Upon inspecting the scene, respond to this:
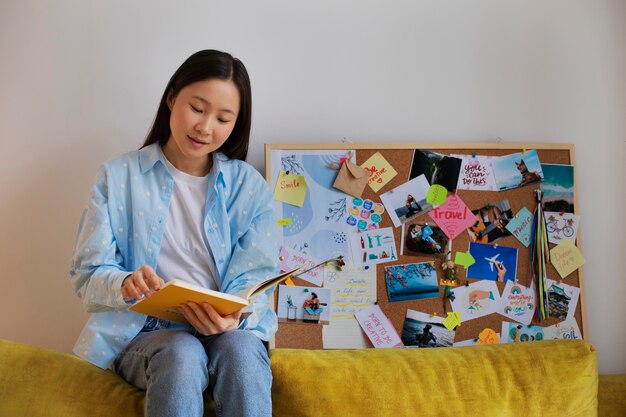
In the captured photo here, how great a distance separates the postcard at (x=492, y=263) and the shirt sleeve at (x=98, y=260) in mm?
902

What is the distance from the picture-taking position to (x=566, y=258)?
1935 mm

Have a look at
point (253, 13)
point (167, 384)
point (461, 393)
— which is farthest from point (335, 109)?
point (167, 384)

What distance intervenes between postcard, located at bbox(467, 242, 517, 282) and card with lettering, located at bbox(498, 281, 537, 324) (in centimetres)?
3

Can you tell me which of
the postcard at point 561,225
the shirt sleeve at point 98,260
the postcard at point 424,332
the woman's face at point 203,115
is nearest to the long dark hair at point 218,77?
the woman's face at point 203,115

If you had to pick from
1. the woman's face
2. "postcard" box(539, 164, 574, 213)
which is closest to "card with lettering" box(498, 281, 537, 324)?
"postcard" box(539, 164, 574, 213)

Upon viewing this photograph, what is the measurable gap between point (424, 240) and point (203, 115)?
2.26 ft

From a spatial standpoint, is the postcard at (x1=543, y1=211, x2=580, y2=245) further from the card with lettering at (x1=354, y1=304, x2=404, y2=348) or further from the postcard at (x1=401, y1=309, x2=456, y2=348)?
the card with lettering at (x1=354, y1=304, x2=404, y2=348)

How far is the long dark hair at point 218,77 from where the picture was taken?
1528mm

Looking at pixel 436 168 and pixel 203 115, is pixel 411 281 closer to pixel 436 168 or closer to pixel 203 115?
pixel 436 168

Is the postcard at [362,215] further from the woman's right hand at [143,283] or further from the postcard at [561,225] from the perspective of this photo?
the woman's right hand at [143,283]

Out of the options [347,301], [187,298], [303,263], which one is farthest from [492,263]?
[187,298]

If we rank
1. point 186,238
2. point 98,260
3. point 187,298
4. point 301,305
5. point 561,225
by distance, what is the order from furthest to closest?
point 561,225 < point 301,305 < point 186,238 < point 98,260 < point 187,298

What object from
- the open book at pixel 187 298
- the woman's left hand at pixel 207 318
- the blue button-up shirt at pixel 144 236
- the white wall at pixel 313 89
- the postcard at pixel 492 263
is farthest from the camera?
the postcard at pixel 492 263

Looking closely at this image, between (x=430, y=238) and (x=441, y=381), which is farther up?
(x=430, y=238)
